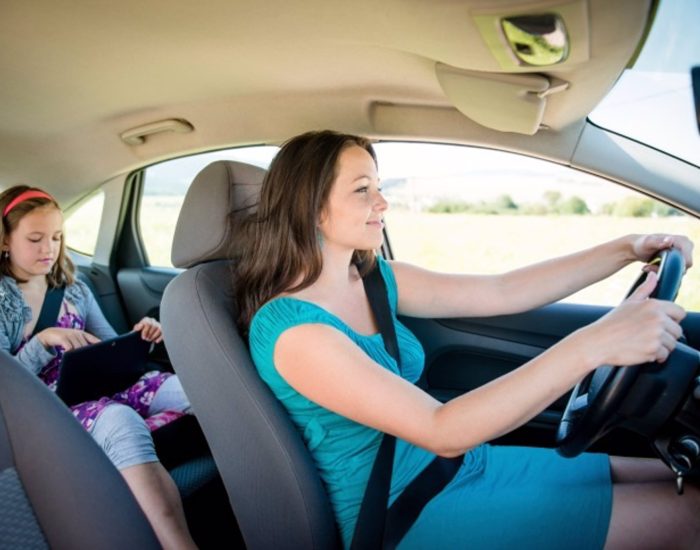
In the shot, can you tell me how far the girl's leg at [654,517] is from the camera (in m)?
1.22

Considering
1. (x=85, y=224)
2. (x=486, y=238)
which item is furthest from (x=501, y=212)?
(x=85, y=224)

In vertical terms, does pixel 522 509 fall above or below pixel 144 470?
above

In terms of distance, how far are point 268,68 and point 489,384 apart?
1.30m

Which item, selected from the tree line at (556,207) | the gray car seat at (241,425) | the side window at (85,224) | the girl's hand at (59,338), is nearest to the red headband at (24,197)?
the girl's hand at (59,338)

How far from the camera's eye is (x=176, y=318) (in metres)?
1.46

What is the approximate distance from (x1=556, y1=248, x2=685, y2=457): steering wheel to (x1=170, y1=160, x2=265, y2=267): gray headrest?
94cm

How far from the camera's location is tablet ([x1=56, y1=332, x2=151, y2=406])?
187 centimetres

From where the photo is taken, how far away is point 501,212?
267 centimetres

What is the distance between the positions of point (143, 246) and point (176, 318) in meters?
2.16

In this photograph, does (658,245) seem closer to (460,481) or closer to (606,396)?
(606,396)

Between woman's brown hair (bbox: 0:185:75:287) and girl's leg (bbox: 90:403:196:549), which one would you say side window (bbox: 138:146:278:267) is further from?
girl's leg (bbox: 90:403:196:549)

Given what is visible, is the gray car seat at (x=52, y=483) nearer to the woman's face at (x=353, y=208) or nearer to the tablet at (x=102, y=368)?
the woman's face at (x=353, y=208)

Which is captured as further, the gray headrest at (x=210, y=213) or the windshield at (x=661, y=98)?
the gray headrest at (x=210, y=213)

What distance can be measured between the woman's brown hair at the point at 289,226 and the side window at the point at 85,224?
2.22 meters
